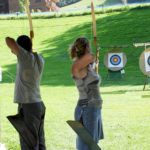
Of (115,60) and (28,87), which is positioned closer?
(28,87)

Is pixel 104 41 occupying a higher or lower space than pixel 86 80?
lower

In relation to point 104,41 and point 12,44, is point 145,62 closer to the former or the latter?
point 12,44

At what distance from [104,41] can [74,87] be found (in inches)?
383

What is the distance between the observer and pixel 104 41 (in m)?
20.7

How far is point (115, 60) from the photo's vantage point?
1204cm

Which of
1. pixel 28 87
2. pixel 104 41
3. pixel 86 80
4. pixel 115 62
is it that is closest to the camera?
pixel 86 80

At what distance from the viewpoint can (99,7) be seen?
26.9 meters

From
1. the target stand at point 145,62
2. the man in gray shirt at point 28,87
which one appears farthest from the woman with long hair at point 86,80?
the target stand at point 145,62

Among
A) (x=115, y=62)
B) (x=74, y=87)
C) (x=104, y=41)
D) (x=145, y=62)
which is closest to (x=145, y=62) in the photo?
(x=145, y=62)

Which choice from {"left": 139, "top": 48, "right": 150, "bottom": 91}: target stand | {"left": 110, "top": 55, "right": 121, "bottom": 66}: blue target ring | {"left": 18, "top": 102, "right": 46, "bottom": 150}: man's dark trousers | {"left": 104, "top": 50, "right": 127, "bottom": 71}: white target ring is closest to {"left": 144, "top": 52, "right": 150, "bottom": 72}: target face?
{"left": 139, "top": 48, "right": 150, "bottom": 91}: target stand

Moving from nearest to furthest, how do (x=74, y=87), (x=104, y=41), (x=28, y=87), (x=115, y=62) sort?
(x=28, y=87) → (x=74, y=87) → (x=115, y=62) → (x=104, y=41)

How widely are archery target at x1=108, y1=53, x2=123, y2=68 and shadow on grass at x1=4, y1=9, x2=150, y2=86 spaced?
477mm

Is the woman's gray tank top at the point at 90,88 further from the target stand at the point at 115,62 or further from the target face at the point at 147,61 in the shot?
the target stand at the point at 115,62

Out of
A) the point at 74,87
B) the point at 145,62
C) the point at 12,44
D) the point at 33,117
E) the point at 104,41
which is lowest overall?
the point at 74,87
